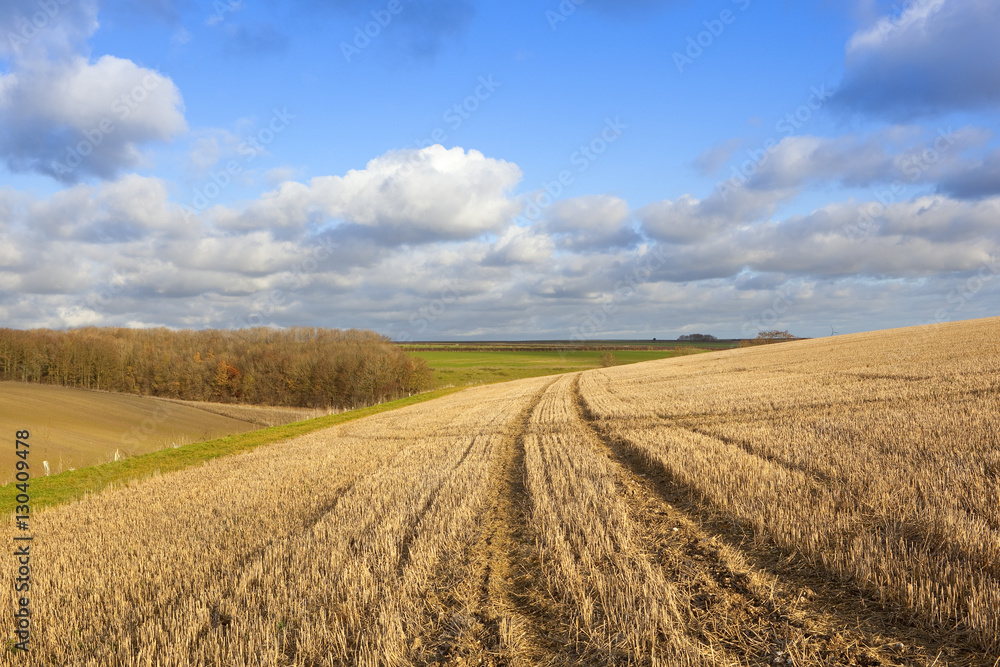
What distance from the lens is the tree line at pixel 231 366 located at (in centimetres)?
7569

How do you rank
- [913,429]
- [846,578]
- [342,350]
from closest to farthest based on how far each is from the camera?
[846,578]
[913,429]
[342,350]

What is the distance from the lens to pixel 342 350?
79.1 m

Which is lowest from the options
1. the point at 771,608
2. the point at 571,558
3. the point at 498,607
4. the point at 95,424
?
the point at 95,424

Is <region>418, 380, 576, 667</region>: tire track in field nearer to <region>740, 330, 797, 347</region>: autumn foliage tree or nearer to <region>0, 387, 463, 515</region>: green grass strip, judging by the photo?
<region>0, 387, 463, 515</region>: green grass strip

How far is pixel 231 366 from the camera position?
8312 cm

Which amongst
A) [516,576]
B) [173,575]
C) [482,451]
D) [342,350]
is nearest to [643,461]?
[482,451]

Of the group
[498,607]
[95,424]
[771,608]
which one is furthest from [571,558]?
[95,424]

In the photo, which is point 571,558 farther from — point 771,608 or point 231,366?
point 231,366

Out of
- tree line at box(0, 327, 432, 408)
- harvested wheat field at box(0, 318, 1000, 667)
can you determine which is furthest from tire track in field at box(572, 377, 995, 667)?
tree line at box(0, 327, 432, 408)

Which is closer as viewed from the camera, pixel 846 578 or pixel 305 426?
pixel 846 578

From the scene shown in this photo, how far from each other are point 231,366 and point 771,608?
299ft

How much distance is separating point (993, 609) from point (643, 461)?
8.66 m

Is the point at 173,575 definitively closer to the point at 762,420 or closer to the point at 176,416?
the point at 762,420

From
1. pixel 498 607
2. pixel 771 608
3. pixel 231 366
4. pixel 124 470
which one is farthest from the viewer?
pixel 231 366
